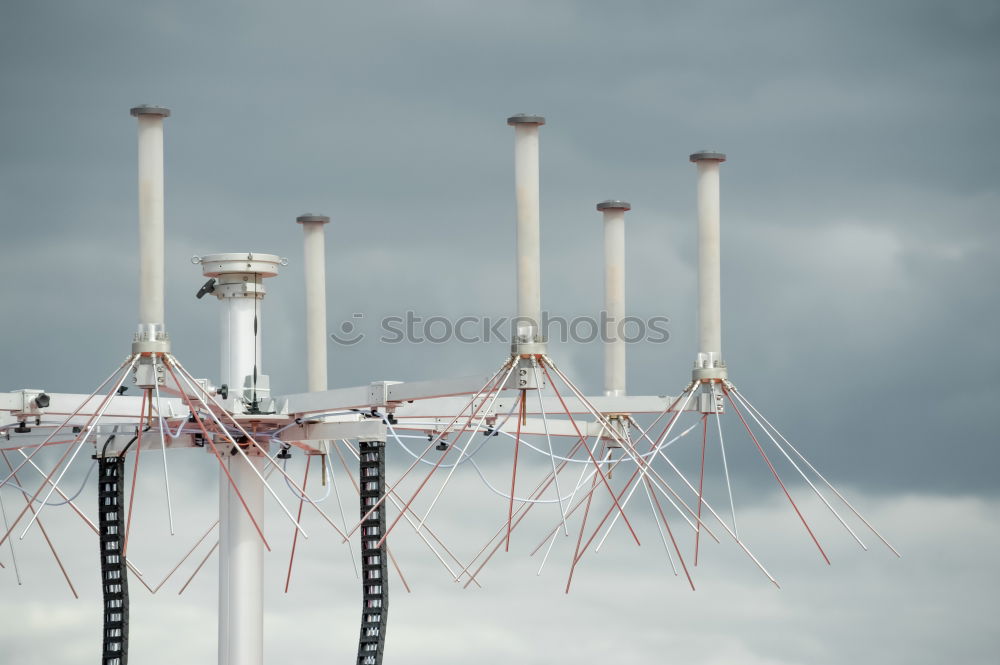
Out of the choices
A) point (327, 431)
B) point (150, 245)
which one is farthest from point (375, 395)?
point (150, 245)

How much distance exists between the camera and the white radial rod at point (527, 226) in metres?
30.8

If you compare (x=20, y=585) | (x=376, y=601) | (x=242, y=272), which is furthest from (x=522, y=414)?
(x=20, y=585)

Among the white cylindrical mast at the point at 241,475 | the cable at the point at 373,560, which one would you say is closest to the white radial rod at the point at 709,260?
the cable at the point at 373,560

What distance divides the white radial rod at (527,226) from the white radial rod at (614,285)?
11019 millimetres

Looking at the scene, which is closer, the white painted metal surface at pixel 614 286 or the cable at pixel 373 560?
the cable at pixel 373 560

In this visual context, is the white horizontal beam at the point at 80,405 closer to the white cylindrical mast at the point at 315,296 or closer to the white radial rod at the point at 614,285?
the white cylindrical mast at the point at 315,296

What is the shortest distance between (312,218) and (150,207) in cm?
850

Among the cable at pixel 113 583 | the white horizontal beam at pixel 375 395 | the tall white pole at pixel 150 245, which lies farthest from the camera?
the cable at pixel 113 583

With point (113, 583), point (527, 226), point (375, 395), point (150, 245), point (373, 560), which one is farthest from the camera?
point (113, 583)

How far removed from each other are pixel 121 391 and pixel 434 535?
8.42 m

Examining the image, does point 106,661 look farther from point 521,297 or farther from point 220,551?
point 521,297

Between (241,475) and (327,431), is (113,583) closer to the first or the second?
(241,475)

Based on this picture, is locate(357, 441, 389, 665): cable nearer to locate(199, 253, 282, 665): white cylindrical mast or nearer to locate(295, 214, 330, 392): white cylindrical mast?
locate(199, 253, 282, 665): white cylindrical mast

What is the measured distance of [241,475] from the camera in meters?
38.0
